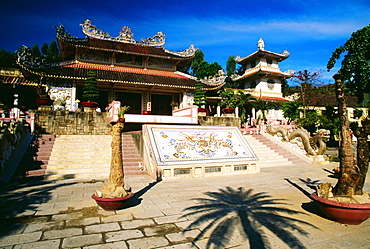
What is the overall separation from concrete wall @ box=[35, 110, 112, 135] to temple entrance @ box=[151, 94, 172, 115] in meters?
8.47

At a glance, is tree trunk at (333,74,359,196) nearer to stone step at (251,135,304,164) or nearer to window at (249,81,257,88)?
stone step at (251,135,304,164)

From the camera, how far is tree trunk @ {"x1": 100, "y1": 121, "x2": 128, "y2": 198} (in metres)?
5.29

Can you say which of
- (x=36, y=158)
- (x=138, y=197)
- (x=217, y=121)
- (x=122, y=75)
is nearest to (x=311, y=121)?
(x=217, y=121)

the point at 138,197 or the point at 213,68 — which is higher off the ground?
the point at 213,68

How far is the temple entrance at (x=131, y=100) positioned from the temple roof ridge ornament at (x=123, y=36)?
5.53 m

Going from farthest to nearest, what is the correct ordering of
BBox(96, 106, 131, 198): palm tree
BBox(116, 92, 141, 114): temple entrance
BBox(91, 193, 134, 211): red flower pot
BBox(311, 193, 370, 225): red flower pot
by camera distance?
BBox(116, 92, 141, 114): temple entrance, BBox(96, 106, 131, 198): palm tree, BBox(91, 193, 134, 211): red flower pot, BBox(311, 193, 370, 225): red flower pot

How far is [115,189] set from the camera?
5.36m

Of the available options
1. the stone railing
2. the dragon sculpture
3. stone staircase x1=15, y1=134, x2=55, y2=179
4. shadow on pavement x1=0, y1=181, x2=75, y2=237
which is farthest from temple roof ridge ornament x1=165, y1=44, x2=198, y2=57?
shadow on pavement x1=0, y1=181, x2=75, y2=237

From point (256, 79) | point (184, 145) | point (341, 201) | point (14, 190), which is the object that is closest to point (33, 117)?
point (14, 190)

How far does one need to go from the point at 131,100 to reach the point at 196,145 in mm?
12502

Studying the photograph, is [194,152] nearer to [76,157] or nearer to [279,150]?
[76,157]

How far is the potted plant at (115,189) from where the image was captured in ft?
16.7

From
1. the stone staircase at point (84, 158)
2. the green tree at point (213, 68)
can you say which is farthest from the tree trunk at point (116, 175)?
the green tree at point (213, 68)

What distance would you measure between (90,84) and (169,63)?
9.99 meters
